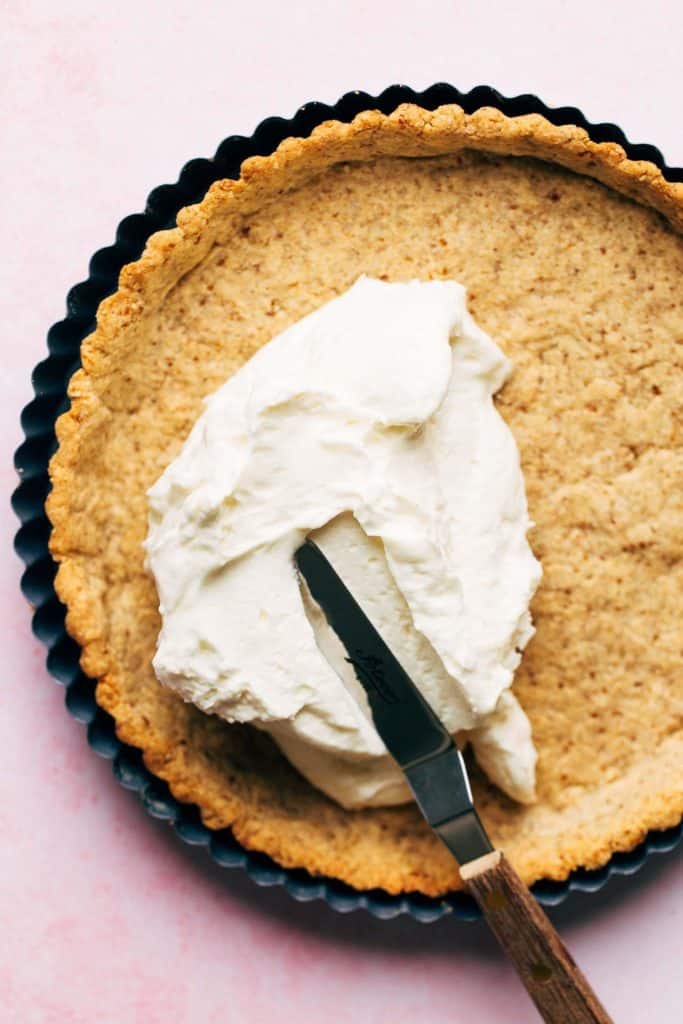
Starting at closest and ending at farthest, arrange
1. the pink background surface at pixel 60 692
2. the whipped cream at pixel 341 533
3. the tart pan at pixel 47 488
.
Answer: the whipped cream at pixel 341 533, the tart pan at pixel 47 488, the pink background surface at pixel 60 692

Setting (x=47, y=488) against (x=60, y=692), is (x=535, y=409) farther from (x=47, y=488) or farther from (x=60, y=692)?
(x=60, y=692)

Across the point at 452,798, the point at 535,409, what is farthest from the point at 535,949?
the point at 535,409

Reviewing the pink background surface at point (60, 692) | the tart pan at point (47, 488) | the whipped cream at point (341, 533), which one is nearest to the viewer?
the whipped cream at point (341, 533)

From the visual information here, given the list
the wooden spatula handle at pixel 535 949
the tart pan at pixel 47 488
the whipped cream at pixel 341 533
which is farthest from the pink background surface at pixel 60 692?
the whipped cream at pixel 341 533

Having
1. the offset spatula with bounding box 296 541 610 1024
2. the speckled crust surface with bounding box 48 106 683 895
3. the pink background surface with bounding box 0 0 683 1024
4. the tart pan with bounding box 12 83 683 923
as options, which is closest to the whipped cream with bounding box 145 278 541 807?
the offset spatula with bounding box 296 541 610 1024

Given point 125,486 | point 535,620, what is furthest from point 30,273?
point 535,620

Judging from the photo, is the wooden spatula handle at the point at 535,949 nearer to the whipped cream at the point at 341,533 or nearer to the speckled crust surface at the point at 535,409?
the speckled crust surface at the point at 535,409
